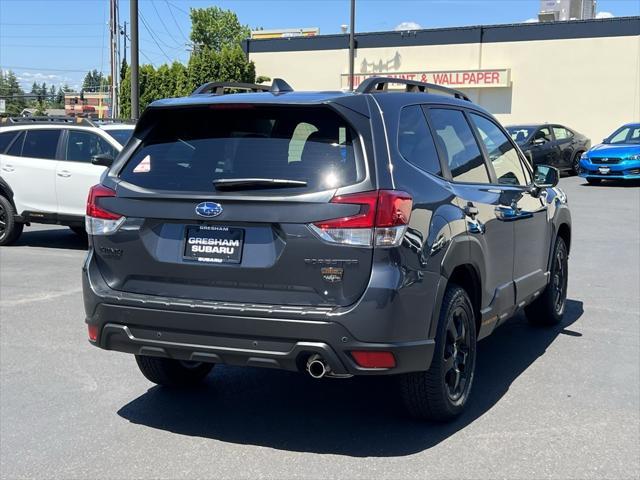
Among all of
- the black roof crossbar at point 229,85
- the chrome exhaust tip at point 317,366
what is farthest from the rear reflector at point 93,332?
the black roof crossbar at point 229,85

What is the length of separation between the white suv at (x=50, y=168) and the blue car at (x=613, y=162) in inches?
532

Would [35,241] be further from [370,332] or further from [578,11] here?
[578,11]

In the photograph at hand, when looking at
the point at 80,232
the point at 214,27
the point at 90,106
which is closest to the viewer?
the point at 80,232

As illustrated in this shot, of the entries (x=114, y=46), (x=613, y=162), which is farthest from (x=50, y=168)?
(x=114, y=46)

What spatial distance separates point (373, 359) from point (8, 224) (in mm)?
9190

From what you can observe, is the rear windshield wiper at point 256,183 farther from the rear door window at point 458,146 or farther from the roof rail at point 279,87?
the rear door window at point 458,146

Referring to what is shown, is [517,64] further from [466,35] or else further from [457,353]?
[457,353]

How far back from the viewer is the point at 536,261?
615 cm

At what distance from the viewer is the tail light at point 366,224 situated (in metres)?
3.87

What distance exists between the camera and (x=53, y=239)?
12.8m

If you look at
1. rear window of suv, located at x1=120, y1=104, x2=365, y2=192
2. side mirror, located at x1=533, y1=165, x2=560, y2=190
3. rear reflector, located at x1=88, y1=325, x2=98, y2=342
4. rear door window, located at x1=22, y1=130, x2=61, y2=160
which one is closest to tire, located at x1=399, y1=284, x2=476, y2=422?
rear window of suv, located at x1=120, y1=104, x2=365, y2=192

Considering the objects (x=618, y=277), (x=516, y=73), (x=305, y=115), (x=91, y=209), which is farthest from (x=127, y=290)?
(x=516, y=73)

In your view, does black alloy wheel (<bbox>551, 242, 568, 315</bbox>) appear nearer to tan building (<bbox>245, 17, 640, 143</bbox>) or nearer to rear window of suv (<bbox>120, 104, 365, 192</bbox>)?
rear window of suv (<bbox>120, 104, 365, 192</bbox>)

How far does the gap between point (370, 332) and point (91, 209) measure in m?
1.73
